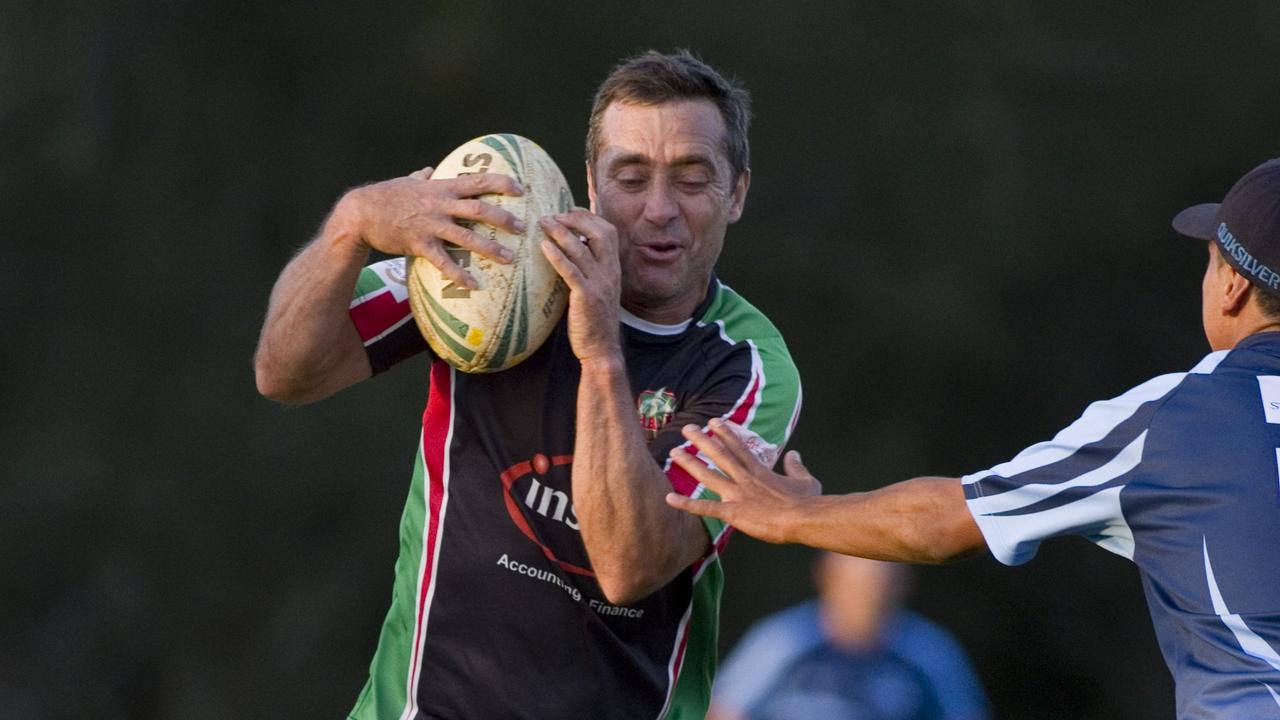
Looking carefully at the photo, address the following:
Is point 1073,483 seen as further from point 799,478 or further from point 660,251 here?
point 660,251

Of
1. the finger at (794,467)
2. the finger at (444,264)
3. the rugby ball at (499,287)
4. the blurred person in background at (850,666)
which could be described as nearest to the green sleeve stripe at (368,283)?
the rugby ball at (499,287)

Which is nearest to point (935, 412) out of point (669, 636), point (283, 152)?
point (283, 152)

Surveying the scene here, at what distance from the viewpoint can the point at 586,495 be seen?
327cm

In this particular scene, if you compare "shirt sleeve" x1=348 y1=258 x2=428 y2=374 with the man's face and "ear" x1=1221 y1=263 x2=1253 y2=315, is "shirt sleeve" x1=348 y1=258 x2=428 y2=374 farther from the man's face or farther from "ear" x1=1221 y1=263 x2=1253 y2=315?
"ear" x1=1221 y1=263 x2=1253 y2=315

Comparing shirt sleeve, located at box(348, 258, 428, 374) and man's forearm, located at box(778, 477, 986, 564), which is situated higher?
shirt sleeve, located at box(348, 258, 428, 374)

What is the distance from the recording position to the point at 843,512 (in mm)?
3270

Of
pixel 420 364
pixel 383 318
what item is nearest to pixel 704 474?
pixel 383 318

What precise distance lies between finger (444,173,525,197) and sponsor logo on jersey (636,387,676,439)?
0.56m

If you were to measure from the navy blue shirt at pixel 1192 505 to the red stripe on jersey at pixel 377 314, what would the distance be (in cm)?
121

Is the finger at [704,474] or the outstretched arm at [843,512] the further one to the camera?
the finger at [704,474]

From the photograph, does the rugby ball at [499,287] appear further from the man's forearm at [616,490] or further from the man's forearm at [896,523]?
the man's forearm at [896,523]

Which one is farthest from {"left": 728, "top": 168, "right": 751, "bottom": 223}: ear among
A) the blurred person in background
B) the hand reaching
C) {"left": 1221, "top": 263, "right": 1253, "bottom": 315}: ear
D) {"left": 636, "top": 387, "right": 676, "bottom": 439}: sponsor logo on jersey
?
the blurred person in background

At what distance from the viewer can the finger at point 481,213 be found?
3217mm

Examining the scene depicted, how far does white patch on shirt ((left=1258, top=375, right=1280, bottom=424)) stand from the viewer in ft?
10.0
